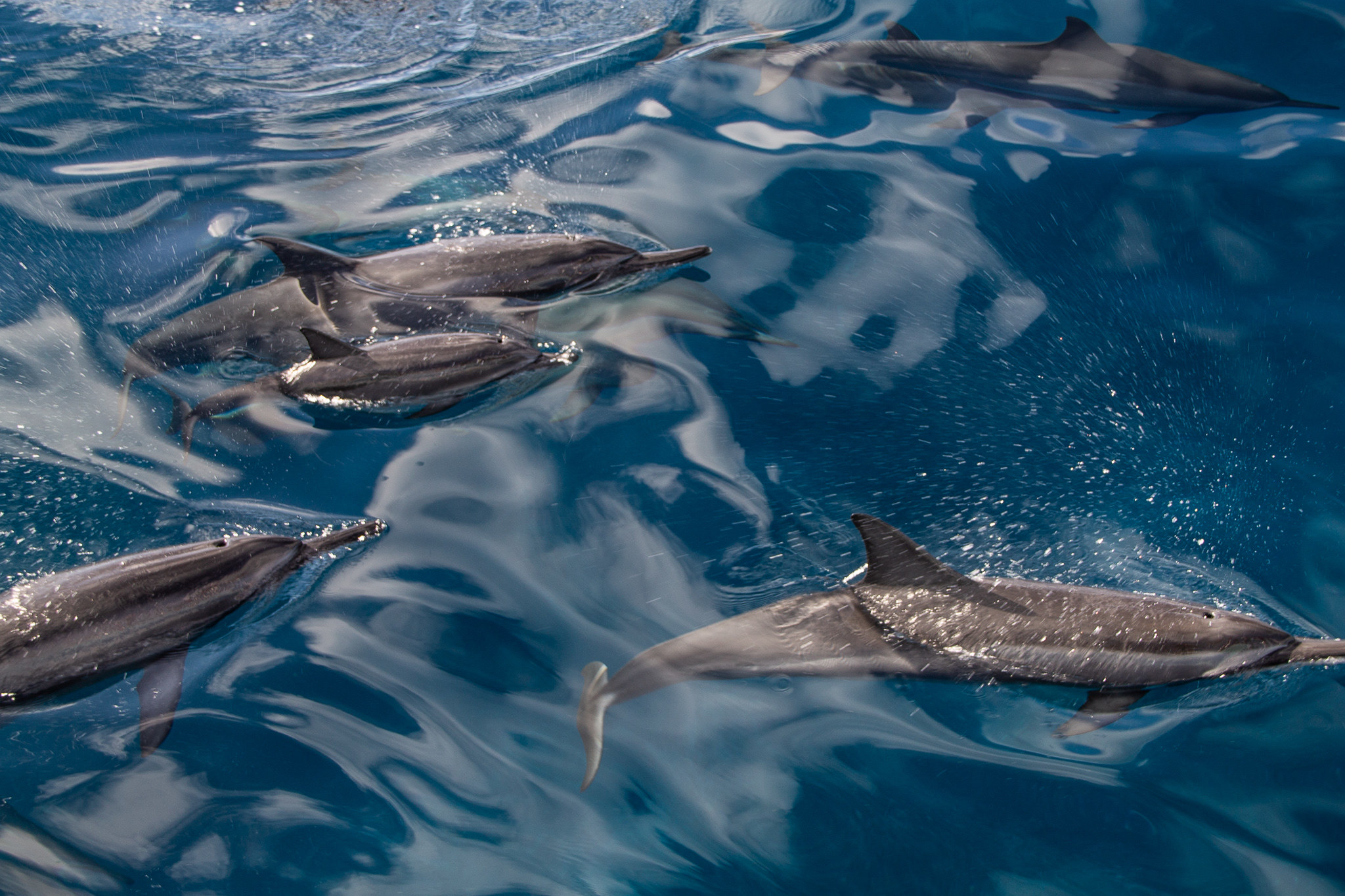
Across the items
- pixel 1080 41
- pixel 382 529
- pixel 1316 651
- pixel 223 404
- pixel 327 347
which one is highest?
pixel 1080 41

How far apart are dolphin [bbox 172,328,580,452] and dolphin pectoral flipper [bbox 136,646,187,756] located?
1166mm

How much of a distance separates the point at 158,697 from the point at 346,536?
2.69ft

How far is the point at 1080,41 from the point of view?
5730mm

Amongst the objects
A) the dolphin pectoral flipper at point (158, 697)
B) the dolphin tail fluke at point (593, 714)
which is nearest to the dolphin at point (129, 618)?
the dolphin pectoral flipper at point (158, 697)

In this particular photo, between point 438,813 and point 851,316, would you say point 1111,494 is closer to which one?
point 851,316

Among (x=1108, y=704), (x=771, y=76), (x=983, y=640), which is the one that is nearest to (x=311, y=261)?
(x=983, y=640)

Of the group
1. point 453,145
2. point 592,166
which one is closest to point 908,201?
point 592,166

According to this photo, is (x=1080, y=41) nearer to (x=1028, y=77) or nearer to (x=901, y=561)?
(x=1028, y=77)

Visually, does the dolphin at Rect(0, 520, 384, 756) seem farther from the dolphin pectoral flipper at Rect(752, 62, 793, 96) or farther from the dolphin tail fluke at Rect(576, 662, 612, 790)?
the dolphin pectoral flipper at Rect(752, 62, 793, 96)

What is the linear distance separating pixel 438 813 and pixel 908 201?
12.9ft

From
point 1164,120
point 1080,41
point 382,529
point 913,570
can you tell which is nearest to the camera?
point 913,570

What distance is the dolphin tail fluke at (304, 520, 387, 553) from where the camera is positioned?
3312 millimetres

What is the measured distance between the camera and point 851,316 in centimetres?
438

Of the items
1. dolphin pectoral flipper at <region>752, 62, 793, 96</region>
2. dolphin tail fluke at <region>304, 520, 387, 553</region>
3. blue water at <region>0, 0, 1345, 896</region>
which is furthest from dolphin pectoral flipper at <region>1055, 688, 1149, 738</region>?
dolphin pectoral flipper at <region>752, 62, 793, 96</region>
